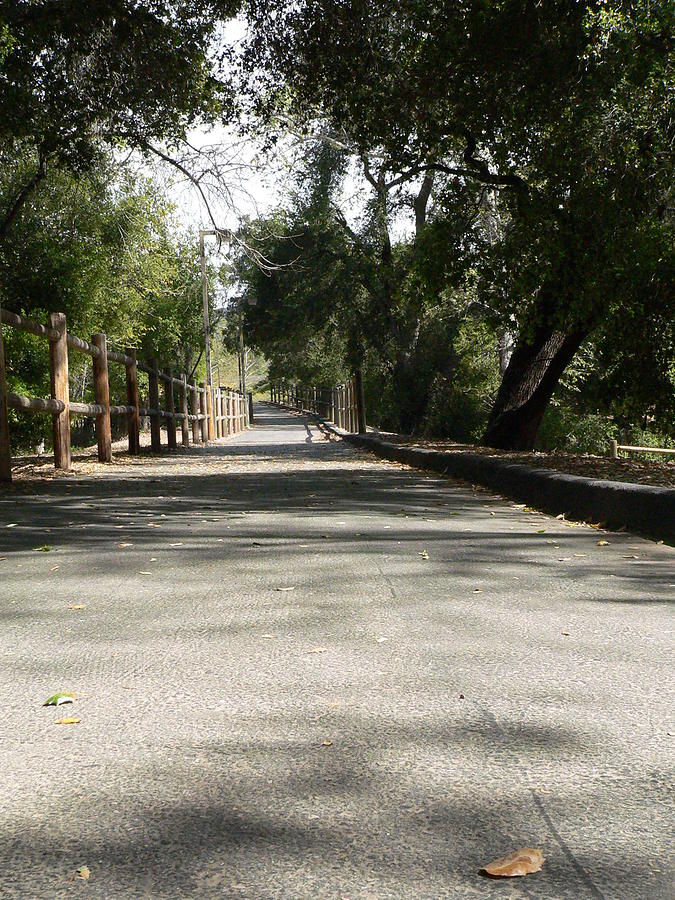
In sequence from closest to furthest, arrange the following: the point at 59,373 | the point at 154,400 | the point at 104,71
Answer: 1. the point at 59,373
2. the point at 104,71
3. the point at 154,400

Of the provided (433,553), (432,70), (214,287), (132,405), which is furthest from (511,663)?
(214,287)

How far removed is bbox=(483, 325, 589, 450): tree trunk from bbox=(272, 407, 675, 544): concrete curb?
4.96 meters

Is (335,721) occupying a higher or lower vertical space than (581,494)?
lower

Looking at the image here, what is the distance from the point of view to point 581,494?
7.46 metres

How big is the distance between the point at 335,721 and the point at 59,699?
82cm

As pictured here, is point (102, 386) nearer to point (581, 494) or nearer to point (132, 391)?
point (132, 391)

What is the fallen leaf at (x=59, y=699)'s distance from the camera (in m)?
2.82

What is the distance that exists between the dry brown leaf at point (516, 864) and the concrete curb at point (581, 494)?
461 cm

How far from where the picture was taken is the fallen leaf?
9.24 feet

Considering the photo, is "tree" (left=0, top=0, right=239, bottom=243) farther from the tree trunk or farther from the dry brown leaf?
the dry brown leaf

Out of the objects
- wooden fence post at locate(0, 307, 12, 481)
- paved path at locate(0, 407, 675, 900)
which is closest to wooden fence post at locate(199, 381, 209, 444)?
wooden fence post at locate(0, 307, 12, 481)

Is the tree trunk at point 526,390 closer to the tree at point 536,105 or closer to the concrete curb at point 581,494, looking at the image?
the tree at point 536,105

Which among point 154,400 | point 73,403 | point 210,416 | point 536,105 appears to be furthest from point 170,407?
point 536,105

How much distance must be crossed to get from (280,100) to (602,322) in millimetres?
5331
